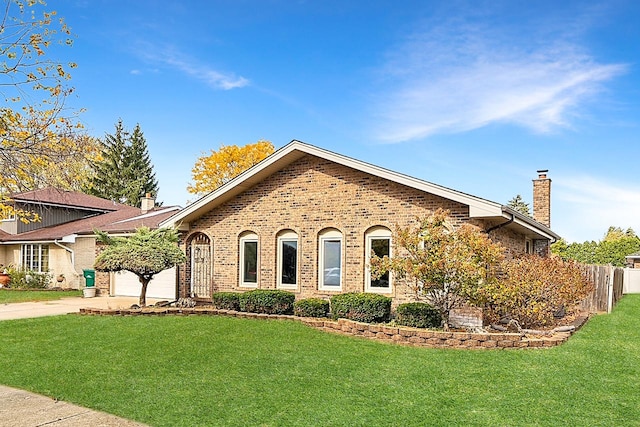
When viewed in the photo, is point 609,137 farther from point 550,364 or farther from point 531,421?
point 531,421

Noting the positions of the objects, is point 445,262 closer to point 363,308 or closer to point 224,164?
point 363,308

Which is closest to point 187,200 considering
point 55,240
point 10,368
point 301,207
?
point 55,240

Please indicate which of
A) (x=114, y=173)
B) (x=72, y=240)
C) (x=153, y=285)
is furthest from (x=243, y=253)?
(x=114, y=173)

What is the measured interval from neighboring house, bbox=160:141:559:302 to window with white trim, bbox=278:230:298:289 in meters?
0.03

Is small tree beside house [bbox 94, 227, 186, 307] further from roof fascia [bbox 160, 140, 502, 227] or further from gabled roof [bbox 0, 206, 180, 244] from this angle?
gabled roof [bbox 0, 206, 180, 244]

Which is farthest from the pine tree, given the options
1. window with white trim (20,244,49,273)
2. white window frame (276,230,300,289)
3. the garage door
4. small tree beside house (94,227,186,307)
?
white window frame (276,230,300,289)

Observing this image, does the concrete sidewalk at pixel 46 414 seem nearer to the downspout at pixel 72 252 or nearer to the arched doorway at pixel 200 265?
the arched doorway at pixel 200 265

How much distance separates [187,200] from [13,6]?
3621cm

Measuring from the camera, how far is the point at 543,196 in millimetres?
21578

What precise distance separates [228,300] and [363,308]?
175 inches

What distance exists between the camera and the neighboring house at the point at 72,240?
21.1 metres

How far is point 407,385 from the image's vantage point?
298 inches

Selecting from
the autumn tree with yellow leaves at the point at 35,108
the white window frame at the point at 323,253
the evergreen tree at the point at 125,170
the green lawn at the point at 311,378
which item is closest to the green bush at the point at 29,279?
the green lawn at the point at 311,378

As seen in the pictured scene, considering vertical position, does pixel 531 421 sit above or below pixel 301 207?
below
